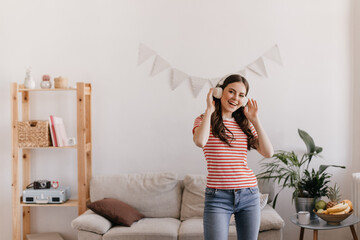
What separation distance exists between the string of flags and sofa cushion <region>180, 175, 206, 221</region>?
0.77m

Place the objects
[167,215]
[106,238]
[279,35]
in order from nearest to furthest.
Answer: [106,238] < [167,215] < [279,35]

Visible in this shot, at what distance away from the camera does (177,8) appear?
3.97m

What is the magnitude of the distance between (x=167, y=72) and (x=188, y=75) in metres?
0.19

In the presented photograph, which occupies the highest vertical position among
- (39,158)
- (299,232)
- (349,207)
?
(39,158)

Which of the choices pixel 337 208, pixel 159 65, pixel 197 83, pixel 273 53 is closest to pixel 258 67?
pixel 273 53

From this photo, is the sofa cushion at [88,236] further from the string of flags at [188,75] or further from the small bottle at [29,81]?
the string of flags at [188,75]

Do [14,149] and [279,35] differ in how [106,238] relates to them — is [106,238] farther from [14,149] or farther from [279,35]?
[279,35]

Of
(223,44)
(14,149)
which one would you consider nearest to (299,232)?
(223,44)

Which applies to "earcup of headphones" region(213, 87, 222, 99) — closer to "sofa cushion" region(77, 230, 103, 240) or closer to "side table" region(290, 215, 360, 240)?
"side table" region(290, 215, 360, 240)

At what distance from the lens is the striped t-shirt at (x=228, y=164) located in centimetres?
216

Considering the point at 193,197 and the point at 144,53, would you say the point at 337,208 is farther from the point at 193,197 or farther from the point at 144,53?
the point at 144,53

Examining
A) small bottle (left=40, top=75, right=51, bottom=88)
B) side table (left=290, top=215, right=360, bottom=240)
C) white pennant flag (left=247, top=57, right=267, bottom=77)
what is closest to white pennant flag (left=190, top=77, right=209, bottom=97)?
white pennant flag (left=247, top=57, right=267, bottom=77)

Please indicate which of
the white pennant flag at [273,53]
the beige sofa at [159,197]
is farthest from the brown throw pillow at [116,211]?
the white pennant flag at [273,53]

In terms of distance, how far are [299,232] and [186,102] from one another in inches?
59.7
